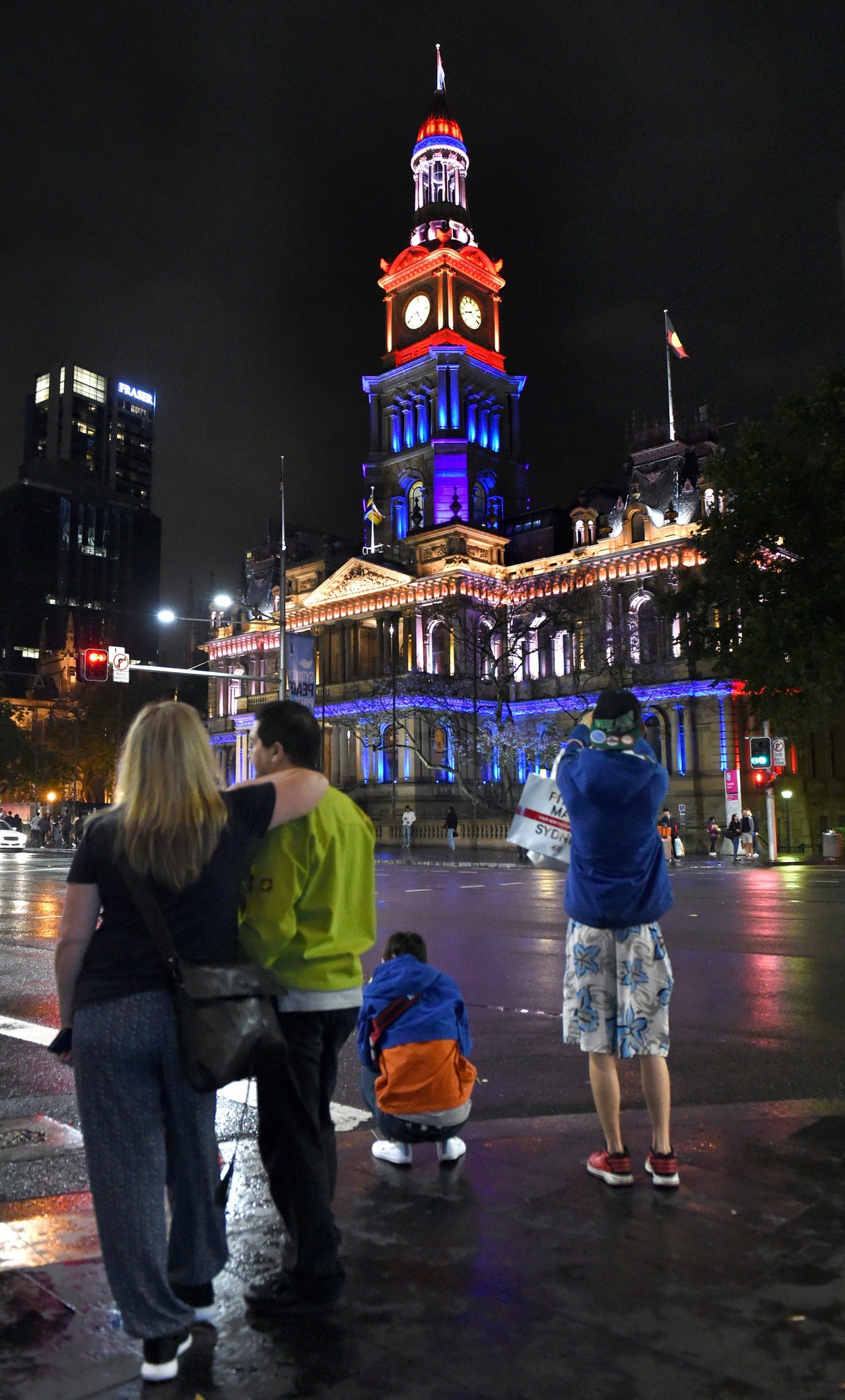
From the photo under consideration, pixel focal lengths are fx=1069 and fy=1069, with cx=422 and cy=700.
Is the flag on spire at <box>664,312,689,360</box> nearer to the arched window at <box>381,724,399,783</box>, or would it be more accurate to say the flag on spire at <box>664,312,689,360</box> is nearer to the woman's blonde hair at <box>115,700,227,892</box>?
the arched window at <box>381,724,399,783</box>

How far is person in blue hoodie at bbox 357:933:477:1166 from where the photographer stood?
16.7ft

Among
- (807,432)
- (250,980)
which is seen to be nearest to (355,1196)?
(250,980)

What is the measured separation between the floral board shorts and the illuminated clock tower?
67869mm

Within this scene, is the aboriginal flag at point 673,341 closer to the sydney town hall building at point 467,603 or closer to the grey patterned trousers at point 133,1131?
the sydney town hall building at point 467,603

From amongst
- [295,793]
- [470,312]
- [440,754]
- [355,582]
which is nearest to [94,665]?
[295,793]

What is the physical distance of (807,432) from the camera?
2748 centimetres

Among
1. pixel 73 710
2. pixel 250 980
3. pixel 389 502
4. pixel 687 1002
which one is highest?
pixel 389 502

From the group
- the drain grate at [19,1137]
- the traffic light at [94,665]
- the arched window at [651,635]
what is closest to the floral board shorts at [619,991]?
the drain grate at [19,1137]

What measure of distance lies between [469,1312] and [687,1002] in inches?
261

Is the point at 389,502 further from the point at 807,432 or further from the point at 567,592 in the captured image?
the point at 807,432

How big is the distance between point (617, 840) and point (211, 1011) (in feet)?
7.20

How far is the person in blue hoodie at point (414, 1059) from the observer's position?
509cm

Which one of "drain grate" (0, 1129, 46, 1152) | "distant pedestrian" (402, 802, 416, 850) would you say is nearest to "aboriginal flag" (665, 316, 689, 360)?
"distant pedestrian" (402, 802, 416, 850)

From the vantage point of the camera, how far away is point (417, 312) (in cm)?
8038
